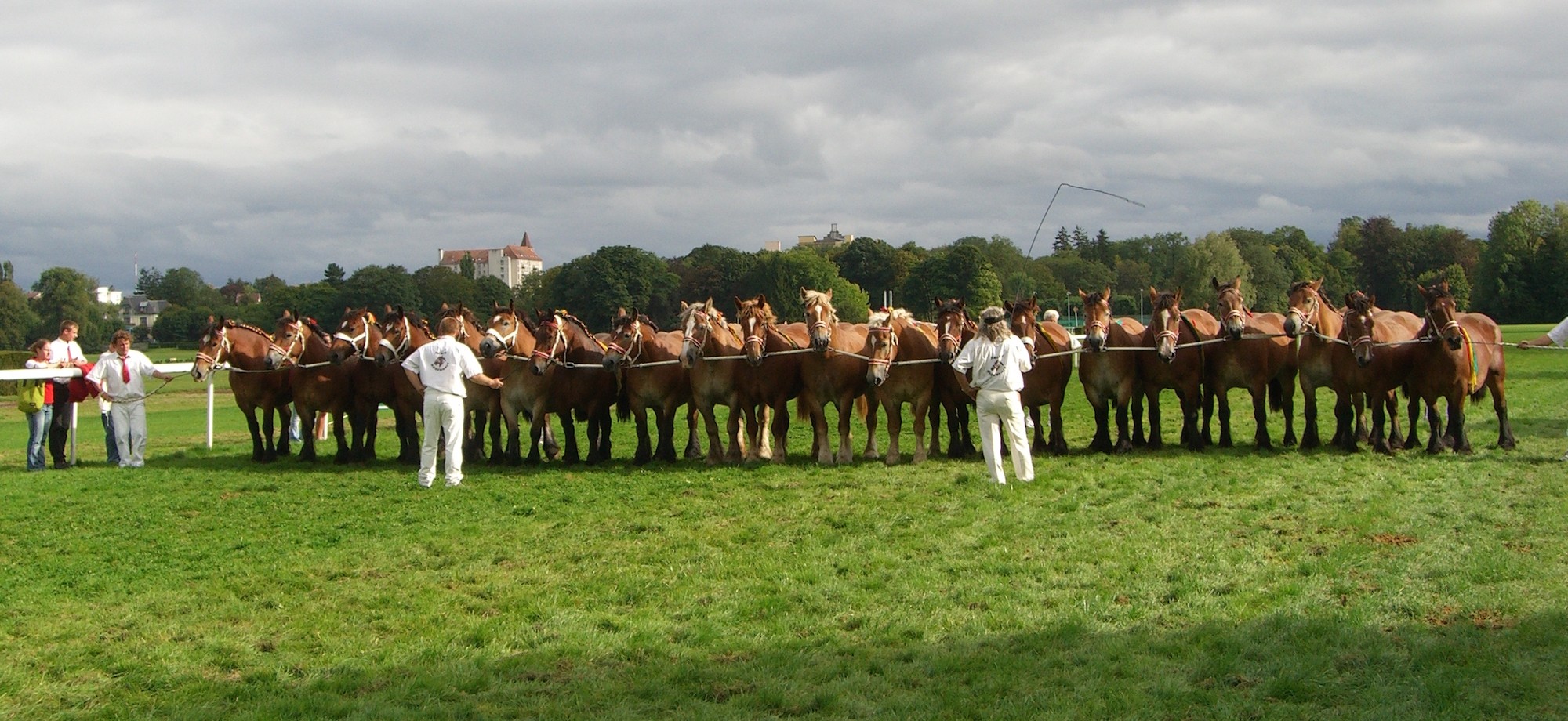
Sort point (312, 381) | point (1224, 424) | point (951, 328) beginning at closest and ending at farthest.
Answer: point (951, 328)
point (1224, 424)
point (312, 381)

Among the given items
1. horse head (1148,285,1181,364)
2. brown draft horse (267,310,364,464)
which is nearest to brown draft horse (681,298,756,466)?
brown draft horse (267,310,364,464)

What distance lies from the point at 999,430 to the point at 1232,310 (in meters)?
4.68

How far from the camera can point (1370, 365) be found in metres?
15.2

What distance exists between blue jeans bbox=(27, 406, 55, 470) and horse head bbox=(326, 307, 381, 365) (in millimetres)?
4096

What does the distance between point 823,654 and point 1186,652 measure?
7.09 feet

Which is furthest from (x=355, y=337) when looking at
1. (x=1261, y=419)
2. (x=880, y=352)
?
(x=1261, y=419)

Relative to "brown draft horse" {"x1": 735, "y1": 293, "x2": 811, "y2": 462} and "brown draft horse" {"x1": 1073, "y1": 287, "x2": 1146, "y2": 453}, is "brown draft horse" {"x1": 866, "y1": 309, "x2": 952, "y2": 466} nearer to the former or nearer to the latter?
"brown draft horse" {"x1": 735, "y1": 293, "x2": 811, "y2": 462}

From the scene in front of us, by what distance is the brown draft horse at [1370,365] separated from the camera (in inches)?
587

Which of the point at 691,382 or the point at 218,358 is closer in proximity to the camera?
the point at 691,382

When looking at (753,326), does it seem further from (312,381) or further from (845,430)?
(312,381)

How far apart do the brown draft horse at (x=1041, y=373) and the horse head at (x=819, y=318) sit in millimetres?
2366

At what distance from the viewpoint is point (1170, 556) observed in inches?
364

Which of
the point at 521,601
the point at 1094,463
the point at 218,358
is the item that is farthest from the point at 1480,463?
the point at 218,358

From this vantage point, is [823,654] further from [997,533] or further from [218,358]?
[218,358]
